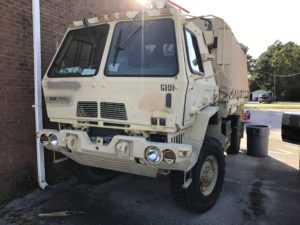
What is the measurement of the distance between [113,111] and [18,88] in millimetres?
1844

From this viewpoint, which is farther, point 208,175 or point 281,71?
point 281,71

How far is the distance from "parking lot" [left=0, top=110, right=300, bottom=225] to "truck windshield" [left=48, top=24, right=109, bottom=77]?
190 cm

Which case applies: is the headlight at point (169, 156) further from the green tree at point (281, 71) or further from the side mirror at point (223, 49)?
the green tree at point (281, 71)

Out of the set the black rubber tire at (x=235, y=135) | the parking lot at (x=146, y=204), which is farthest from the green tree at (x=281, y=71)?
the parking lot at (x=146, y=204)

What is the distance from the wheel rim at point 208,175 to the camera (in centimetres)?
479

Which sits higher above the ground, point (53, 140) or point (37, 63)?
point (37, 63)

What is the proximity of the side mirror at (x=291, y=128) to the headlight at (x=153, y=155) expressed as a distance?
329cm

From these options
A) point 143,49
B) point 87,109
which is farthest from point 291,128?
point 87,109

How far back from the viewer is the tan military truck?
3.83m

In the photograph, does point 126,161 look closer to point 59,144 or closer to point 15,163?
point 59,144

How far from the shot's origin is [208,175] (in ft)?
16.1

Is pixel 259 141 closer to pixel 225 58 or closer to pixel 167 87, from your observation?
pixel 225 58

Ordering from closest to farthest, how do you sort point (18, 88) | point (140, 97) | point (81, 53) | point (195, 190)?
point (140, 97) < point (195, 190) < point (81, 53) < point (18, 88)

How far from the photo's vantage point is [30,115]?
531cm
